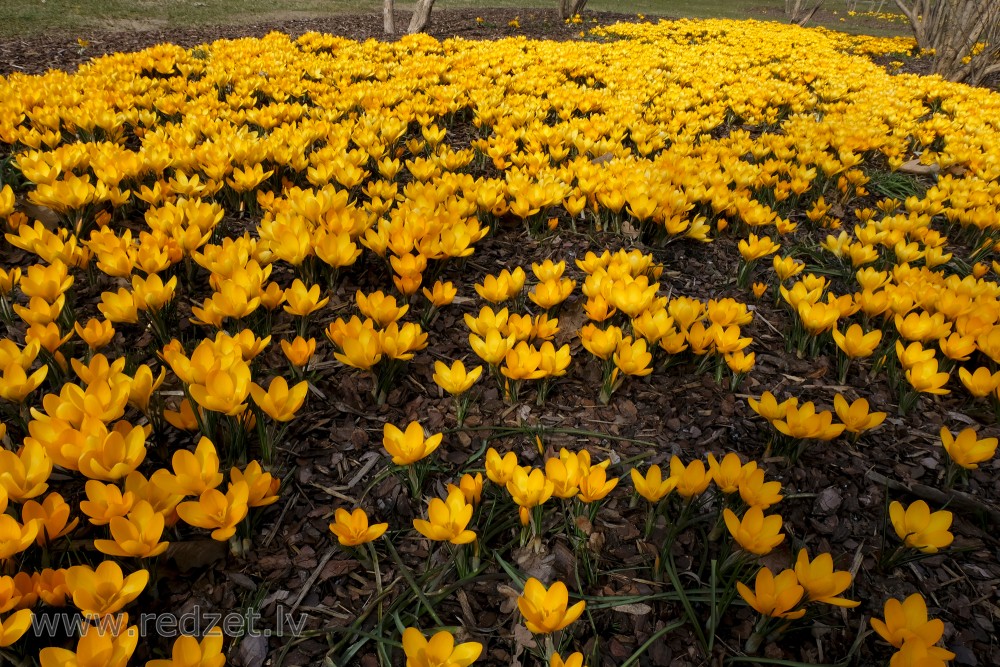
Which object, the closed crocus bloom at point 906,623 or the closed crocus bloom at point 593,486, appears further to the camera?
the closed crocus bloom at point 593,486

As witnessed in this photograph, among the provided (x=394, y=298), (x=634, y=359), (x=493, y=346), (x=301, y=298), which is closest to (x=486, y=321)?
(x=493, y=346)

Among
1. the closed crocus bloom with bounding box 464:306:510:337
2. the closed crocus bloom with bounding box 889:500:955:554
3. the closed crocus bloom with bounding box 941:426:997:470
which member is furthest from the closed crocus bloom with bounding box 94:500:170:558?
the closed crocus bloom with bounding box 941:426:997:470

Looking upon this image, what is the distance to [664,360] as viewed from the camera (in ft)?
7.11

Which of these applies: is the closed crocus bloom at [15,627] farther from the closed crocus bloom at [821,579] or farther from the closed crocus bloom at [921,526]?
the closed crocus bloom at [921,526]

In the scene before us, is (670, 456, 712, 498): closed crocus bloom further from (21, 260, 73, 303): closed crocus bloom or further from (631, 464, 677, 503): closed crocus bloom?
(21, 260, 73, 303): closed crocus bloom

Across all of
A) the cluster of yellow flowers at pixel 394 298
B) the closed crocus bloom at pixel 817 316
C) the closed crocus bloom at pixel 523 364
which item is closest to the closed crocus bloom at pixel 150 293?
the cluster of yellow flowers at pixel 394 298

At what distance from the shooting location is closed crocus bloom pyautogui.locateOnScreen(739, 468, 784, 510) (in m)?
1.33

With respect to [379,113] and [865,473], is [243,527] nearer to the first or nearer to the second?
[865,473]

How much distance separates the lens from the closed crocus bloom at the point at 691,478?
1372 millimetres

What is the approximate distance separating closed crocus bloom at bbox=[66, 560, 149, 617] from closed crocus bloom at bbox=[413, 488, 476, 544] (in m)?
0.59

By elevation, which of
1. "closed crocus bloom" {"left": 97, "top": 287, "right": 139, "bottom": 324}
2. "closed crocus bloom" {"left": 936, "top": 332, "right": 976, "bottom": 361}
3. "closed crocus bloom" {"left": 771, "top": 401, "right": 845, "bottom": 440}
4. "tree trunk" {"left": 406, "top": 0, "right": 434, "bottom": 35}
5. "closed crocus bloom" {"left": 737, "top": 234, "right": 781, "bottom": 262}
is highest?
"tree trunk" {"left": 406, "top": 0, "right": 434, "bottom": 35}

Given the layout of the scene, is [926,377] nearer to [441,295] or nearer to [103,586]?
[441,295]

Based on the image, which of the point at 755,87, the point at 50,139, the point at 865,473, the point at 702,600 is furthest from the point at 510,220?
the point at 755,87

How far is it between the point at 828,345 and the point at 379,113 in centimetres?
391
